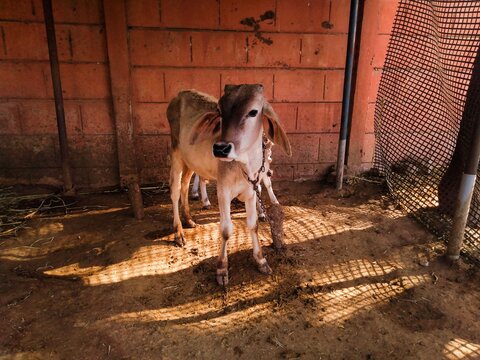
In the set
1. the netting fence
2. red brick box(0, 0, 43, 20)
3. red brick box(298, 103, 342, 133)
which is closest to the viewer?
the netting fence

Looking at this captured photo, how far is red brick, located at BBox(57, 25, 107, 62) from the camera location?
15.5 ft

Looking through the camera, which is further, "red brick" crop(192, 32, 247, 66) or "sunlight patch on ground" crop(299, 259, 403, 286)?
"red brick" crop(192, 32, 247, 66)

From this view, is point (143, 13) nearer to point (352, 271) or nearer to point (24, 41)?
point (24, 41)

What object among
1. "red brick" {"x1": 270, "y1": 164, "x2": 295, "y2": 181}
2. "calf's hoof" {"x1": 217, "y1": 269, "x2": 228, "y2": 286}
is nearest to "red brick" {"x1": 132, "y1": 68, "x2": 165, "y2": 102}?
"red brick" {"x1": 270, "y1": 164, "x2": 295, "y2": 181}

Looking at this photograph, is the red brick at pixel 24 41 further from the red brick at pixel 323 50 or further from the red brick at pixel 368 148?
the red brick at pixel 368 148

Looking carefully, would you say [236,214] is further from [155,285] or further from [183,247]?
[155,285]

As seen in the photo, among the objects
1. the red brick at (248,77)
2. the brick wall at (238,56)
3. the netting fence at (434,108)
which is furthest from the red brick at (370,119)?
the red brick at (248,77)

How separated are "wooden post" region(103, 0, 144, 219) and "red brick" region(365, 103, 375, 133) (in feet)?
10.2

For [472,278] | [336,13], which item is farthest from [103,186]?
[472,278]

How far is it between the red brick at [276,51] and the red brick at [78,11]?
71.7 inches

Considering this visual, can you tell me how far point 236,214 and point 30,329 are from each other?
2.37 m

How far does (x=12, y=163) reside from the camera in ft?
16.7

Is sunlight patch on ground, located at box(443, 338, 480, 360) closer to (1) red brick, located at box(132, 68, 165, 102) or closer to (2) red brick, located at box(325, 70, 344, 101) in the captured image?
(2) red brick, located at box(325, 70, 344, 101)

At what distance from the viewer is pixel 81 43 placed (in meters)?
4.79
